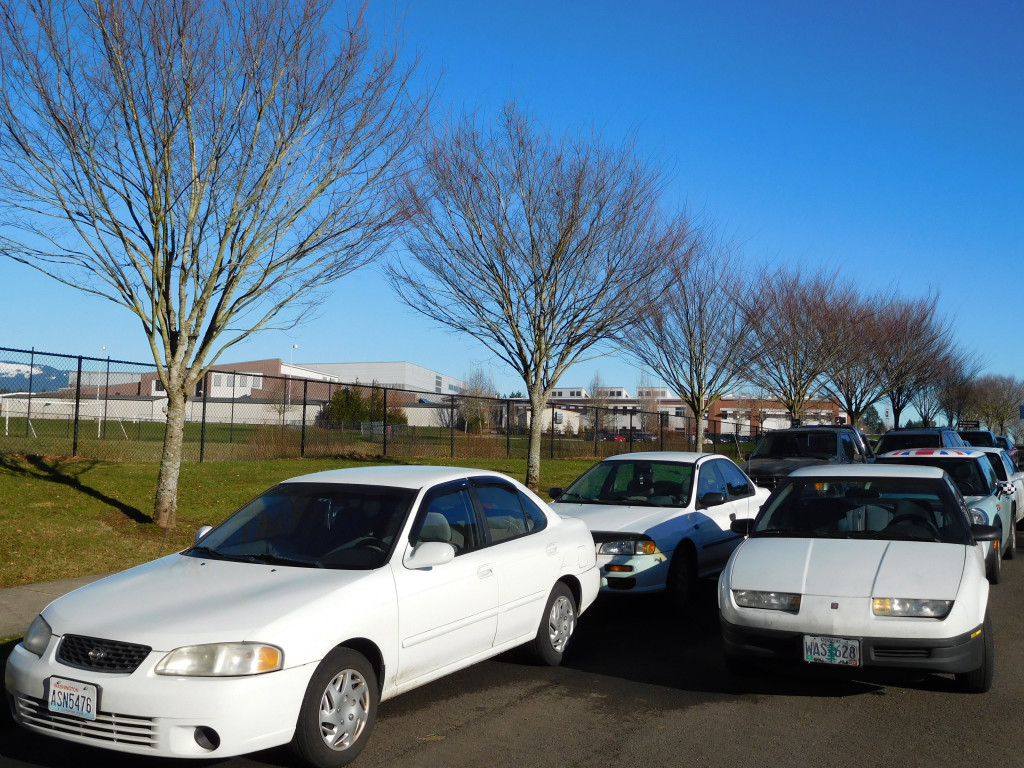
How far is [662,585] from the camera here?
8.77m

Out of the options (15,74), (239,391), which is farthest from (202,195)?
(239,391)

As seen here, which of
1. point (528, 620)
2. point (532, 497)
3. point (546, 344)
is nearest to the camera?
point (528, 620)

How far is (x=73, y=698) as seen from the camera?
14.4ft

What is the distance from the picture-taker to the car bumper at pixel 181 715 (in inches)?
168

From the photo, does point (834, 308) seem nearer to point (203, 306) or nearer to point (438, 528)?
point (203, 306)

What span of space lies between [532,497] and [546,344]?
11.8m

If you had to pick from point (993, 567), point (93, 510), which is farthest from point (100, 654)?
point (993, 567)

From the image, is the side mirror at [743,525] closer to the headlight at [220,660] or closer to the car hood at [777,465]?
the headlight at [220,660]

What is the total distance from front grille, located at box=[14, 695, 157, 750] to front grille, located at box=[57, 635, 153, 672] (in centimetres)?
22

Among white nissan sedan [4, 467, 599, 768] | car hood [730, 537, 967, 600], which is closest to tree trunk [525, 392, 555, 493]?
white nissan sedan [4, 467, 599, 768]

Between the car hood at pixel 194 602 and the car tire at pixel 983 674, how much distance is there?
12.8 ft

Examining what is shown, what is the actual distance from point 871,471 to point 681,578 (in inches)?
89.9

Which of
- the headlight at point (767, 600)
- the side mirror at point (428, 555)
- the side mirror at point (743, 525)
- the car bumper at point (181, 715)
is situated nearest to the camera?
the car bumper at point (181, 715)

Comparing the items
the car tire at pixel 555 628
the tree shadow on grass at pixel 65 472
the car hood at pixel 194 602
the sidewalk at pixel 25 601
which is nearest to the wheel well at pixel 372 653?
the car hood at pixel 194 602
